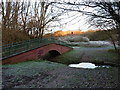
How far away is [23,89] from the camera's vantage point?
4430 mm

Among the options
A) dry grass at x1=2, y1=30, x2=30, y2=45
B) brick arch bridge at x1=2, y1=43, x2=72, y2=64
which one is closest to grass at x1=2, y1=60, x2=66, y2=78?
brick arch bridge at x1=2, y1=43, x2=72, y2=64

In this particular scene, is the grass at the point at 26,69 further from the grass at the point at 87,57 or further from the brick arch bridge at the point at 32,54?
the grass at the point at 87,57

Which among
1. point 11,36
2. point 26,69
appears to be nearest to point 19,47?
point 11,36

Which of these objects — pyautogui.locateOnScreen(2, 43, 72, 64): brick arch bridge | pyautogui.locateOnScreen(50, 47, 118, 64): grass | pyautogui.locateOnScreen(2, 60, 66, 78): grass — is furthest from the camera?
pyautogui.locateOnScreen(50, 47, 118, 64): grass

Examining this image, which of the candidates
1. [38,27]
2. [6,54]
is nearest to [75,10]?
[6,54]

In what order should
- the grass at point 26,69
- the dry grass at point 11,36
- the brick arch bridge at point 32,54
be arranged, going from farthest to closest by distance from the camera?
the dry grass at point 11,36 < the brick arch bridge at point 32,54 < the grass at point 26,69

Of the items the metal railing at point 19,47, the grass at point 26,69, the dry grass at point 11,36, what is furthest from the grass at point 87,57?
the grass at point 26,69

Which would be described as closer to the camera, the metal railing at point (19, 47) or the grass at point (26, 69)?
the grass at point (26, 69)

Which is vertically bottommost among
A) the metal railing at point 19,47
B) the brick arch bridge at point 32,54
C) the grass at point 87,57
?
the grass at point 87,57

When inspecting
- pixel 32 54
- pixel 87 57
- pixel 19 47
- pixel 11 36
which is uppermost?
pixel 11 36

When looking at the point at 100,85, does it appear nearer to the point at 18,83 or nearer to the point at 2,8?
the point at 18,83

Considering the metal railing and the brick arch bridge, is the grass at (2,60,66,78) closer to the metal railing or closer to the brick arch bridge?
the brick arch bridge

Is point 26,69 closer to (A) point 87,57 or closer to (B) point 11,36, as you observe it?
(B) point 11,36

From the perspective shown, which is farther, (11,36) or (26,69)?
(11,36)
